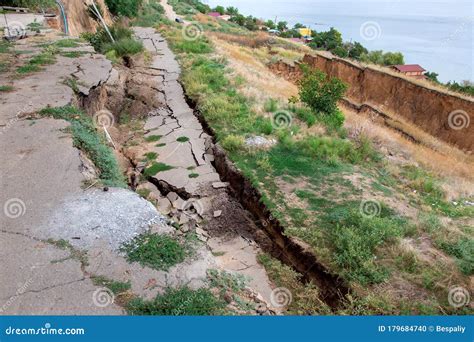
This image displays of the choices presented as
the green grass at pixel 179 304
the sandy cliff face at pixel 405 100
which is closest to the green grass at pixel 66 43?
the green grass at pixel 179 304

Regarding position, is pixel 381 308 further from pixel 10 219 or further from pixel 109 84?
pixel 109 84

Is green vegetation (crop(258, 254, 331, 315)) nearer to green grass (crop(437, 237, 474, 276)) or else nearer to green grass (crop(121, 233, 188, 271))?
green grass (crop(121, 233, 188, 271))

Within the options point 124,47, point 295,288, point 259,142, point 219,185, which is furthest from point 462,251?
point 124,47

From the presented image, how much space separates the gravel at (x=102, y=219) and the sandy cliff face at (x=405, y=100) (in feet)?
50.2

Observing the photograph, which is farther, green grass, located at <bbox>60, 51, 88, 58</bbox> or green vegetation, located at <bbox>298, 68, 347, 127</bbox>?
green grass, located at <bbox>60, 51, 88, 58</bbox>

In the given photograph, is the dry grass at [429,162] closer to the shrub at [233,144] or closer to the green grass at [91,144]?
the shrub at [233,144]

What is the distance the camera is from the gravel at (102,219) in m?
4.22

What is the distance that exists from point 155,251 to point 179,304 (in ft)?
2.58

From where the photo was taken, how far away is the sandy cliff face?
16156mm

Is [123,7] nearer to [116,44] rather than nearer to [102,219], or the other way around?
[116,44]

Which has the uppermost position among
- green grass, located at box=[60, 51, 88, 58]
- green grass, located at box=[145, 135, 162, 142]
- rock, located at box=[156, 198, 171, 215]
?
green grass, located at box=[60, 51, 88, 58]

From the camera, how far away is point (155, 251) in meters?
4.09

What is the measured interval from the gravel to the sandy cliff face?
15.3m

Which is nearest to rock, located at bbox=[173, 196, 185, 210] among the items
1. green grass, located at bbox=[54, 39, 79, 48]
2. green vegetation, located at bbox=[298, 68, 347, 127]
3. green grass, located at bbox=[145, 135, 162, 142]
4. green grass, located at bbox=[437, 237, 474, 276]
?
green grass, located at bbox=[145, 135, 162, 142]
